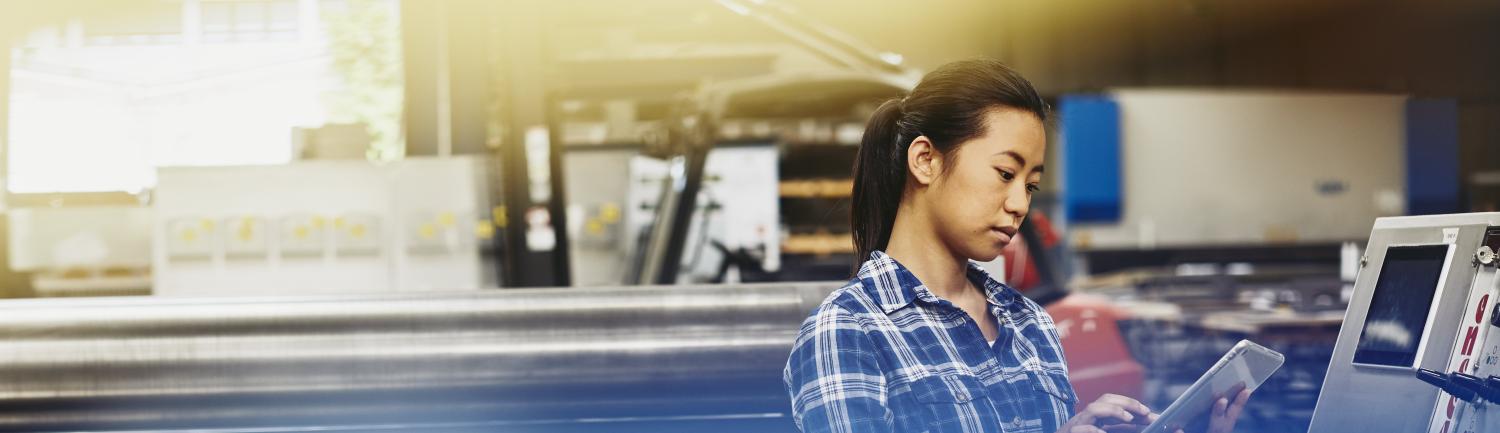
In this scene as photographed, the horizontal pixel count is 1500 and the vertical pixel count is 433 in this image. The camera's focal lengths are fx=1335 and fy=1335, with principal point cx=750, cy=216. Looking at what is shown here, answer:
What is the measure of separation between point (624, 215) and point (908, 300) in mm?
4861

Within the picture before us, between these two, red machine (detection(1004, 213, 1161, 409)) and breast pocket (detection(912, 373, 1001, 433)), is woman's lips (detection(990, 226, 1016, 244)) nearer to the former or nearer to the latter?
breast pocket (detection(912, 373, 1001, 433))

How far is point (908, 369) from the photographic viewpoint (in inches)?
36.9

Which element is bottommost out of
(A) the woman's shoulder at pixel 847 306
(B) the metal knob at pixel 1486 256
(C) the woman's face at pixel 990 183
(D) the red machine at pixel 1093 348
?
(D) the red machine at pixel 1093 348

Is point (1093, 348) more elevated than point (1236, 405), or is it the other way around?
point (1236, 405)

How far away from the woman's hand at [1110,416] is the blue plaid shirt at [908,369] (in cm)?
7

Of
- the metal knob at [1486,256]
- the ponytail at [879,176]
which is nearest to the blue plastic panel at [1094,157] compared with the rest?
the metal knob at [1486,256]

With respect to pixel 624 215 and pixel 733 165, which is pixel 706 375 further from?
pixel 733 165

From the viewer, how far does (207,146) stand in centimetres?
388

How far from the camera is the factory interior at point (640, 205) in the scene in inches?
53.5

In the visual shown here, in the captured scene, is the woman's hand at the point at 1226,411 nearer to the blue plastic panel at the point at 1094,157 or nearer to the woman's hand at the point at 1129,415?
the woman's hand at the point at 1129,415

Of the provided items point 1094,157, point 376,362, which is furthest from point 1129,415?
point 1094,157

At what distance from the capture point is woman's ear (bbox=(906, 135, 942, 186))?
0.98 m

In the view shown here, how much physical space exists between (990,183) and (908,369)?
145 mm

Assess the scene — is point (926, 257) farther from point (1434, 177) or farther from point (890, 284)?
point (1434, 177)
